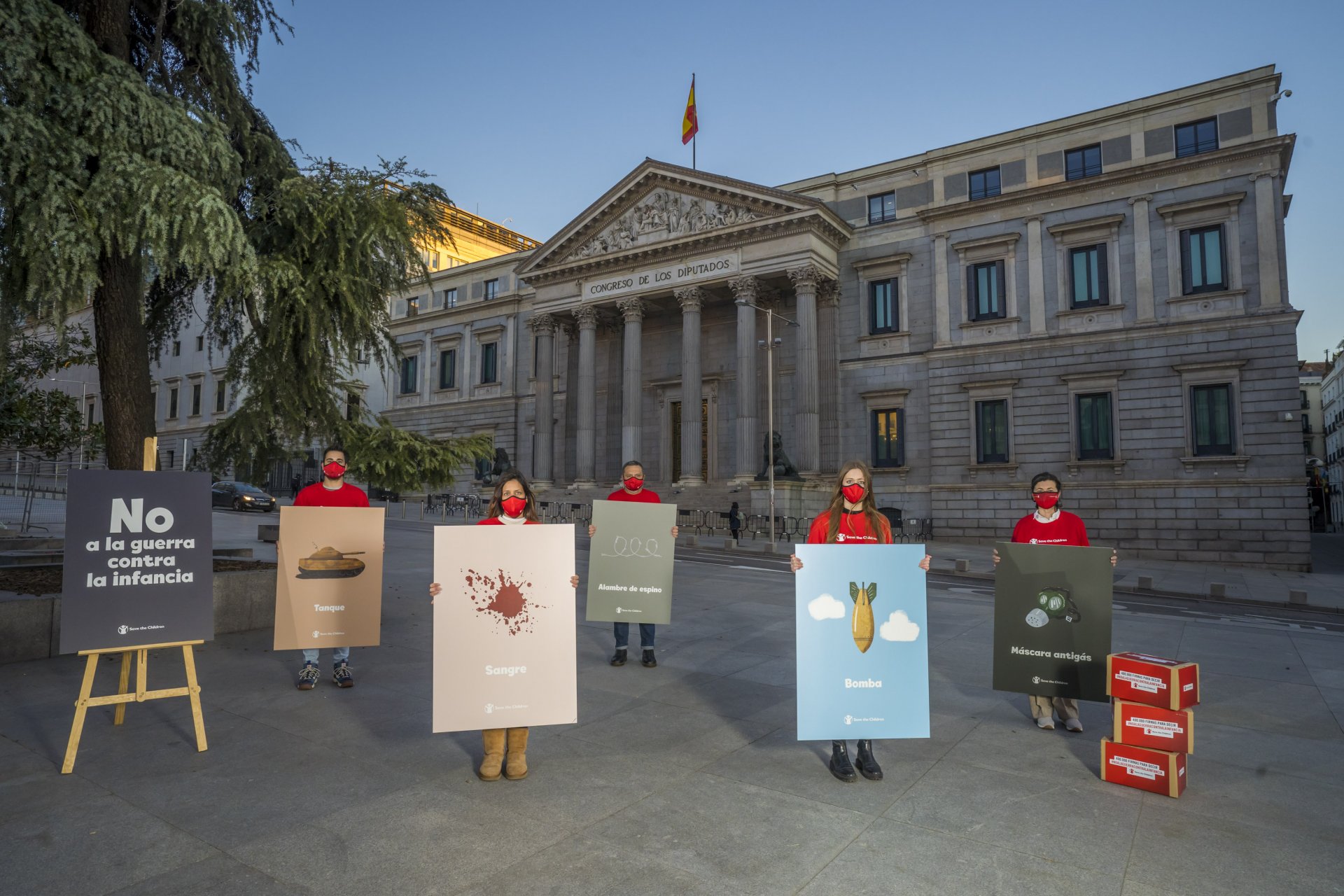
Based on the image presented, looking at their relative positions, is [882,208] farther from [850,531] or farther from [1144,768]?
[1144,768]

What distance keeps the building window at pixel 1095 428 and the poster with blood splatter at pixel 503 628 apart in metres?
30.7

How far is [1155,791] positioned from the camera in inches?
195

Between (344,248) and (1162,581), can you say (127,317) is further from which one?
(1162,581)

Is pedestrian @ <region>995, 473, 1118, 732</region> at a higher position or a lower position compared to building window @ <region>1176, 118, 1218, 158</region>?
lower

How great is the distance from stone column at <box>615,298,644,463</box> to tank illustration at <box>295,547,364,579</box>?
3164 cm

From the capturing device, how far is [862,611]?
17.6 feet

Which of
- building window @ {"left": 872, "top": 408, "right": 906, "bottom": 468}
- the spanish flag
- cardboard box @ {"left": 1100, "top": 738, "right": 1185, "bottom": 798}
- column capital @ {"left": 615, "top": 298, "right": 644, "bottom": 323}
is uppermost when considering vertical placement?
the spanish flag

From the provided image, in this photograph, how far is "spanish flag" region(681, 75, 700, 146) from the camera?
38.8 metres

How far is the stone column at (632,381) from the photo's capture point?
3906 cm

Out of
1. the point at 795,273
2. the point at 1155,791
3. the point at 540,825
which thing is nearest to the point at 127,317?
the point at 540,825

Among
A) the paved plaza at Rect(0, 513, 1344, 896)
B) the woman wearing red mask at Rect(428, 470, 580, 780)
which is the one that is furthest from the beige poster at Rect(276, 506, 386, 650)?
the woman wearing red mask at Rect(428, 470, 580, 780)

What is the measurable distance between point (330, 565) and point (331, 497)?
0.71 metres

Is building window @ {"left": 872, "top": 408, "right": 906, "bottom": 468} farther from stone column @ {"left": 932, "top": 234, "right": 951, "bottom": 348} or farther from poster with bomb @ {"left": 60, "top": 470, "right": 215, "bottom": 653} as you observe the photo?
poster with bomb @ {"left": 60, "top": 470, "right": 215, "bottom": 653}

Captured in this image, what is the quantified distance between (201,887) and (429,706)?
10.4 ft
